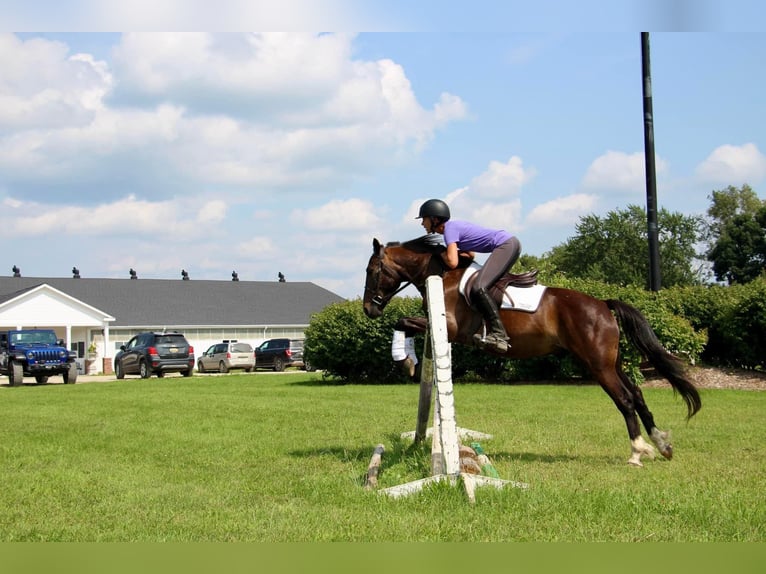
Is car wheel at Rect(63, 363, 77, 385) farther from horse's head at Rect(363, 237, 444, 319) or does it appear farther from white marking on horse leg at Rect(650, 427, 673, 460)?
white marking on horse leg at Rect(650, 427, 673, 460)

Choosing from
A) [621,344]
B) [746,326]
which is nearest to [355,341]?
[621,344]

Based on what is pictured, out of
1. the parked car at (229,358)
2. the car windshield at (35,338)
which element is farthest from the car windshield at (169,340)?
the parked car at (229,358)

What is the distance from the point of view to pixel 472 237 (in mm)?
8391

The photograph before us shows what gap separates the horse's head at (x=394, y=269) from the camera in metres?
8.65

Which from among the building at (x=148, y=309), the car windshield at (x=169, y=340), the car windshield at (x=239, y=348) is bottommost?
the car windshield at (x=239, y=348)

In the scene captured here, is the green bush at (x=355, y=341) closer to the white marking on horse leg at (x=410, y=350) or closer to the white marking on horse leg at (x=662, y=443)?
the white marking on horse leg at (x=410, y=350)

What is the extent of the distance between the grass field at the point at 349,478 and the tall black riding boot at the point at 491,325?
1.26 metres

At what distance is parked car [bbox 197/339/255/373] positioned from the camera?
4150 centimetres

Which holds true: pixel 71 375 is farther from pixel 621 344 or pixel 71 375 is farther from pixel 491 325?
pixel 491 325

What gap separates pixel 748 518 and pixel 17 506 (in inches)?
217

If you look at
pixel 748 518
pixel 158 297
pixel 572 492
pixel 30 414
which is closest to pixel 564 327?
pixel 572 492

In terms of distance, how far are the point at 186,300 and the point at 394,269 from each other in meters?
51.6

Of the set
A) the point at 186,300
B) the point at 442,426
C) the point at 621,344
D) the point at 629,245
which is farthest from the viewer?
the point at 629,245

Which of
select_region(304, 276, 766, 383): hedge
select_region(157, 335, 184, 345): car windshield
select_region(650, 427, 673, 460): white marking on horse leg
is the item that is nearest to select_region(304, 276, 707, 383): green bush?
select_region(304, 276, 766, 383): hedge
